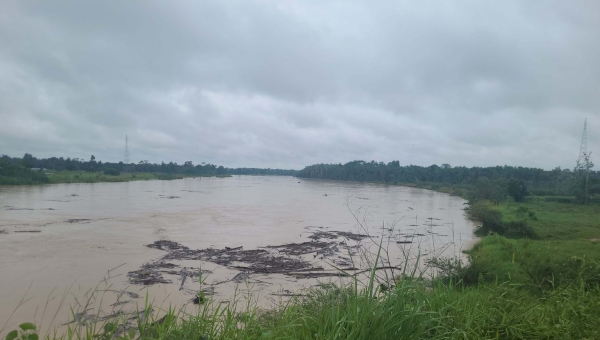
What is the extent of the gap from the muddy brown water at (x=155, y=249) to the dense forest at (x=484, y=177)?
1022 cm

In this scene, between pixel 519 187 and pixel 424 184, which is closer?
pixel 519 187

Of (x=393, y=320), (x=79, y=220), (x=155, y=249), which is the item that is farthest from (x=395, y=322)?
(x=79, y=220)

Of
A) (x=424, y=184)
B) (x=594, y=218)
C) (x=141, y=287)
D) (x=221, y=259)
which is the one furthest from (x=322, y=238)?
(x=424, y=184)

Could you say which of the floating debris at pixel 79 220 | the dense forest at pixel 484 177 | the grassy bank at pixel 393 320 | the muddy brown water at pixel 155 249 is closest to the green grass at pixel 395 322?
the grassy bank at pixel 393 320

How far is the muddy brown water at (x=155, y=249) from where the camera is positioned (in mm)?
6344

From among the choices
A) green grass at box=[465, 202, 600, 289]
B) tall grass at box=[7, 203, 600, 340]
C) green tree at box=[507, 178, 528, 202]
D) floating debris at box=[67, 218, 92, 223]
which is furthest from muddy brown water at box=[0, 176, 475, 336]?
green tree at box=[507, 178, 528, 202]

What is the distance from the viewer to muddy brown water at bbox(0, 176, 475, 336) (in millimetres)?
6344

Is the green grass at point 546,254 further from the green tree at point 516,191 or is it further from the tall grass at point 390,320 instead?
the green tree at point 516,191

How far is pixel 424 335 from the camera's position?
215cm

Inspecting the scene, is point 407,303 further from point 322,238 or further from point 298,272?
point 322,238

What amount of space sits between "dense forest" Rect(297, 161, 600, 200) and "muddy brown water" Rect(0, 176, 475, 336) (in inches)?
402

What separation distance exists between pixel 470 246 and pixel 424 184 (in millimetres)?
42952

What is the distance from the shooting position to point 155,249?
35.3 feet

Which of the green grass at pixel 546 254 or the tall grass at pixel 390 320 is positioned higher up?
the tall grass at pixel 390 320
